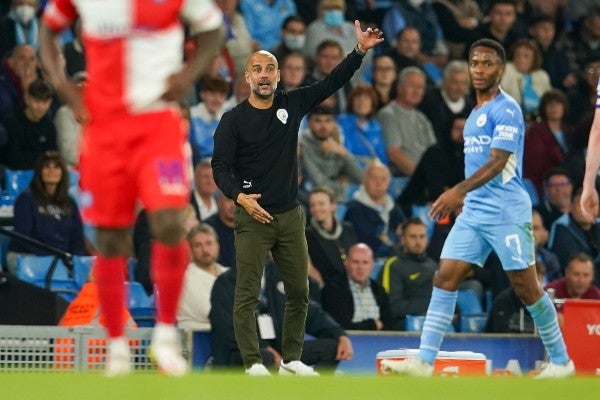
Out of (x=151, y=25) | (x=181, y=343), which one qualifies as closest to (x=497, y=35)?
(x=181, y=343)

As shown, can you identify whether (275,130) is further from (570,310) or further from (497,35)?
(497,35)

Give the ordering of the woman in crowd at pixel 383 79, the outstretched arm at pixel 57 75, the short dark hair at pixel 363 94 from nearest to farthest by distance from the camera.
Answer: the outstretched arm at pixel 57 75, the short dark hair at pixel 363 94, the woman in crowd at pixel 383 79

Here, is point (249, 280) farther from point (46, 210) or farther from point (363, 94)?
point (363, 94)

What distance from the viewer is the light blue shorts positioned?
9633 millimetres

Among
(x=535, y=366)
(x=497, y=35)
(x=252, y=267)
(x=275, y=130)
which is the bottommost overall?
(x=535, y=366)

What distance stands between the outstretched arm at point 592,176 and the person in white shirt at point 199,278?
4.68 meters

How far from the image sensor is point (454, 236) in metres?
9.76

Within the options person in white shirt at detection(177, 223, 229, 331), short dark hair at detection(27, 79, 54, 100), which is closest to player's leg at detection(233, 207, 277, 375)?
person in white shirt at detection(177, 223, 229, 331)

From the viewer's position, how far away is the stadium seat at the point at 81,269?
13531 mm

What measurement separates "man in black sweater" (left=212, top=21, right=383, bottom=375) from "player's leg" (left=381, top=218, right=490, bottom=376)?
914mm

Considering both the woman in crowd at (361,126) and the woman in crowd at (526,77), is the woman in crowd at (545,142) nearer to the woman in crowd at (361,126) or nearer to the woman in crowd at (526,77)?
the woman in crowd at (526,77)

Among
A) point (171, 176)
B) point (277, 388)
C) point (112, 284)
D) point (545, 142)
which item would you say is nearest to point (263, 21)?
point (545, 142)

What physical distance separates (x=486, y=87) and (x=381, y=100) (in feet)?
25.9

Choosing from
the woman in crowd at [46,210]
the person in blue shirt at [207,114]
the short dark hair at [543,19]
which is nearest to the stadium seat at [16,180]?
the woman in crowd at [46,210]
